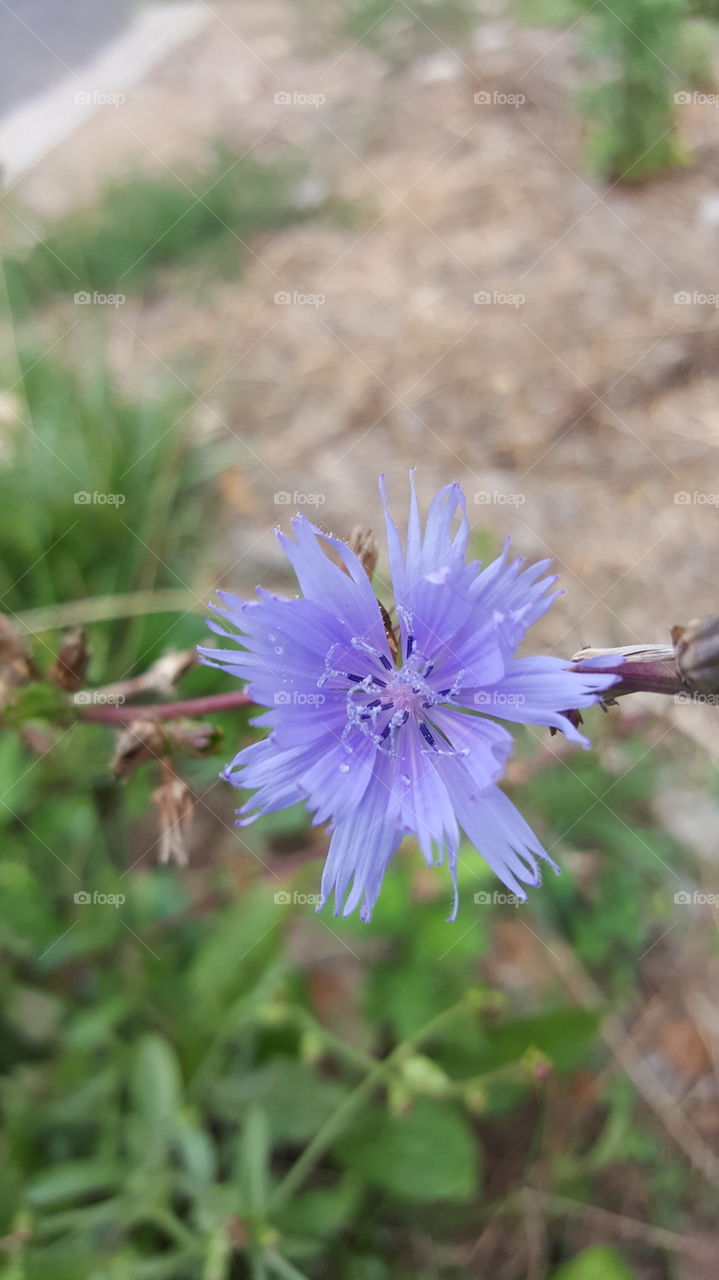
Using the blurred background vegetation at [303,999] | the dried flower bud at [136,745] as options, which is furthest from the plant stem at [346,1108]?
the dried flower bud at [136,745]

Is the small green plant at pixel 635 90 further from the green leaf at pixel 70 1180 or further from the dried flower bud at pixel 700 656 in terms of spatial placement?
the green leaf at pixel 70 1180

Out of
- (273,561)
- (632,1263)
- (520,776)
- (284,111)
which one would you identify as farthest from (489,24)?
(632,1263)

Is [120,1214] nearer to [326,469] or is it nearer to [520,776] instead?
[520,776]

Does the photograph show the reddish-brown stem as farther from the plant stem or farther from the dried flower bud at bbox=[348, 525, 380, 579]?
the plant stem

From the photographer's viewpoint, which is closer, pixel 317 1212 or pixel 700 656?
pixel 700 656

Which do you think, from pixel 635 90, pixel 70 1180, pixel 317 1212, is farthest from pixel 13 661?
pixel 635 90

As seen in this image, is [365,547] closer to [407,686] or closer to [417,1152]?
[407,686]

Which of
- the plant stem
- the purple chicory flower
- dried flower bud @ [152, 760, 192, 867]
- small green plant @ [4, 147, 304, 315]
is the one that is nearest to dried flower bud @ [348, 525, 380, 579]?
the purple chicory flower

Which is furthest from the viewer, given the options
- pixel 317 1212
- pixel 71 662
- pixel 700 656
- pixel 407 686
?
pixel 317 1212
